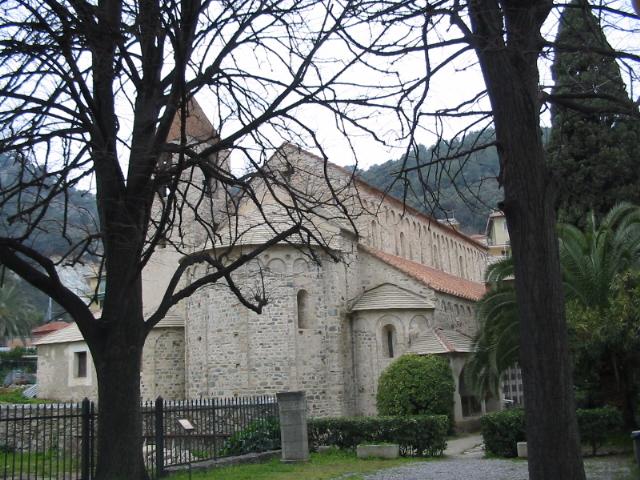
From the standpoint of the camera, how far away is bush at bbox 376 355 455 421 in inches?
833

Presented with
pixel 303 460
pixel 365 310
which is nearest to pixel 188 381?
pixel 365 310

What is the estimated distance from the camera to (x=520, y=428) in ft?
49.9

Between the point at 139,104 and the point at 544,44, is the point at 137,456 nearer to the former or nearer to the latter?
the point at 139,104

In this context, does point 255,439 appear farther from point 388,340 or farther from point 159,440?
point 388,340

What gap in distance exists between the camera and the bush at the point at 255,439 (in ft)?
52.6

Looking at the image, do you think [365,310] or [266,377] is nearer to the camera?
[266,377]

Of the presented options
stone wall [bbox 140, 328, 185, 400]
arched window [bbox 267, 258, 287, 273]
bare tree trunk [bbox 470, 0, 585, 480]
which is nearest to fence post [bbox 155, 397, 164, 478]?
bare tree trunk [bbox 470, 0, 585, 480]

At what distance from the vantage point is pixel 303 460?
15188mm

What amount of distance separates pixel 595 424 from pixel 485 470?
10.4 feet

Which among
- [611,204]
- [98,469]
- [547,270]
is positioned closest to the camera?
[547,270]

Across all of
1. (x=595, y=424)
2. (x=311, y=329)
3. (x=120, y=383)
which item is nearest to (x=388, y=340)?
(x=311, y=329)

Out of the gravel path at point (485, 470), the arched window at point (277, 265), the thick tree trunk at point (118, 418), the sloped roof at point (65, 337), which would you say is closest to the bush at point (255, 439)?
the gravel path at point (485, 470)

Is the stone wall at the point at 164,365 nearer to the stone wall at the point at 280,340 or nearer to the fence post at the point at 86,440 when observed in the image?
the stone wall at the point at 280,340

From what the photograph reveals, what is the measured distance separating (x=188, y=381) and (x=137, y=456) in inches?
693
